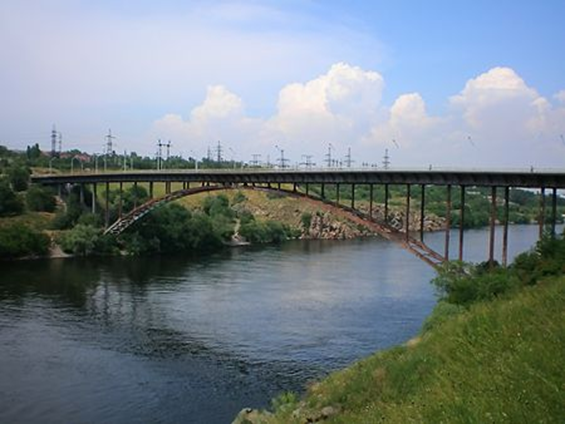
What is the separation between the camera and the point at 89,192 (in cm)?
7288

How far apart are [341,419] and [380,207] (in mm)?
83103

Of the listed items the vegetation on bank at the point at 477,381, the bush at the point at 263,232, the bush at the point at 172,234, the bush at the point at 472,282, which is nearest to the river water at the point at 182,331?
the bush at the point at 472,282

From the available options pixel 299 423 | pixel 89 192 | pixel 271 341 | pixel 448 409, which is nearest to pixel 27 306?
pixel 271 341

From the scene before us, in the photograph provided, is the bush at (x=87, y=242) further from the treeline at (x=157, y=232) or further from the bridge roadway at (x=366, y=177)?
the bridge roadway at (x=366, y=177)

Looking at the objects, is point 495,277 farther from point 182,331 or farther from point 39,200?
point 39,200

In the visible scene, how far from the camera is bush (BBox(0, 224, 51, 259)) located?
174 ft

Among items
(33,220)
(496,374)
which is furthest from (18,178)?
(496,374)

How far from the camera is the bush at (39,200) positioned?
6712 centimetres

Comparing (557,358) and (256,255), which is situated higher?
(557,358)

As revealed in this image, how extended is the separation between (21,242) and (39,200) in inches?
543

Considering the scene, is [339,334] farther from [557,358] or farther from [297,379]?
[557,358]

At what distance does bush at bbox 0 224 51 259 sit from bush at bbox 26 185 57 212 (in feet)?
30.9

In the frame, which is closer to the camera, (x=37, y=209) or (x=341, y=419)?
(x=341, y=419)

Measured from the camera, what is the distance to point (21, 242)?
54.5 meters
